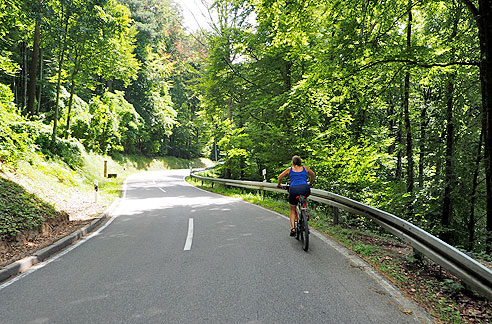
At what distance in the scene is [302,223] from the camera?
5543mm

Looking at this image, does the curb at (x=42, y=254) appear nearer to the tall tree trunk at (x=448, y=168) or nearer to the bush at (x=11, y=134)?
the bush at (x=11, y=134)

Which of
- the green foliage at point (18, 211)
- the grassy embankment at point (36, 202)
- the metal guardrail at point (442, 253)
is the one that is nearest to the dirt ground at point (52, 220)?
the grassy embankment at point (36, 202)

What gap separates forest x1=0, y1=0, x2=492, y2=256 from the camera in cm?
687

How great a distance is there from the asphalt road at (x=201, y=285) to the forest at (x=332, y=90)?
3.05 meters

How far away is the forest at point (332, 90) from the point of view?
687cm

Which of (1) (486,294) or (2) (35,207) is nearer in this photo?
(1) (486,294)

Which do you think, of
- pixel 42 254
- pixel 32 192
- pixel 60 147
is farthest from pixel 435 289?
pixel 60 147

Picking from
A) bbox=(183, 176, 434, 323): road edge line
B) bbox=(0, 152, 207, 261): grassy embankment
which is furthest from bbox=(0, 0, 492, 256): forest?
bbox=(183, 176, 434, 323): road edge line

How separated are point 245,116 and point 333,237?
11763 mm

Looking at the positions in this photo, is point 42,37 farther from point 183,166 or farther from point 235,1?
point 183,166

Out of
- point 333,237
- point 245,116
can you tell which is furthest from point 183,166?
point 333,237

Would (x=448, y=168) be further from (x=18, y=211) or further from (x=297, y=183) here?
(x=18, y=211)

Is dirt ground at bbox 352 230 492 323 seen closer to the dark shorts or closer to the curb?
the dark shorts

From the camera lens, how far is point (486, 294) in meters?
2.67
